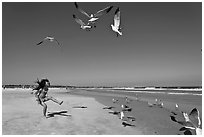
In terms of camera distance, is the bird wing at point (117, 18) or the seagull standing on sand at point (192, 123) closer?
the seagull standing on sand at point (192, 123)

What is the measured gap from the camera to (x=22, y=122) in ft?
28.8

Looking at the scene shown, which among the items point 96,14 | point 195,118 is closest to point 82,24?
point 96,14

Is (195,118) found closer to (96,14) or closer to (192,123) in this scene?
(192,123)

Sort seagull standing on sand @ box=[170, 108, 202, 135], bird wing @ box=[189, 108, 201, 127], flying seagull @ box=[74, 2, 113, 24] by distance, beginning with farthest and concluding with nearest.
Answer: flying seagull @ box=[74, 2, 113, 24], bird wing @ box=[189, 108, 201, 127], seagull standing on sand @ box=[170, 108, 202, 135]

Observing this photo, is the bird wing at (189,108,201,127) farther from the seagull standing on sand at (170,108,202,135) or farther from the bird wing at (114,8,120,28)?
the bird wing at (114,8,120,28)

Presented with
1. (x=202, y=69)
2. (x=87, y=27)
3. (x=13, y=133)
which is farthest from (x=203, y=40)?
(x=13, y=133)

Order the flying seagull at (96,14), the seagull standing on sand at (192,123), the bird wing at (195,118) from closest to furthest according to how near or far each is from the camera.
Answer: the seagull standing on sand at (192,123) → the bird wing at (195,118) → the flying seagull at (96,14)

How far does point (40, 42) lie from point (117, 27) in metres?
2.51

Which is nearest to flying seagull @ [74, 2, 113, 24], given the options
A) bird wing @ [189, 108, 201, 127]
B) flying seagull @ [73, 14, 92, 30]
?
flying seagull @ [73, 14, 92, 30]

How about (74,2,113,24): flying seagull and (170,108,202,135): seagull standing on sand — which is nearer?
(170,108,202,135): seagull standing on sand

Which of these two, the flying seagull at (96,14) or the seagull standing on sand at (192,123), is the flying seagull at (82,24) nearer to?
the flying seagull at (96,14)

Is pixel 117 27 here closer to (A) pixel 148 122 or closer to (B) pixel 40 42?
(B) pixel 40 42

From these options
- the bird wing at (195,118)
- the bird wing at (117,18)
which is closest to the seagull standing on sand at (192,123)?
the bird wing at (195,118)

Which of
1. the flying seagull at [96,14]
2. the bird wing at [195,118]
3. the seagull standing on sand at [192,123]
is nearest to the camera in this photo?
the seagull standing on sand at [192,123]
